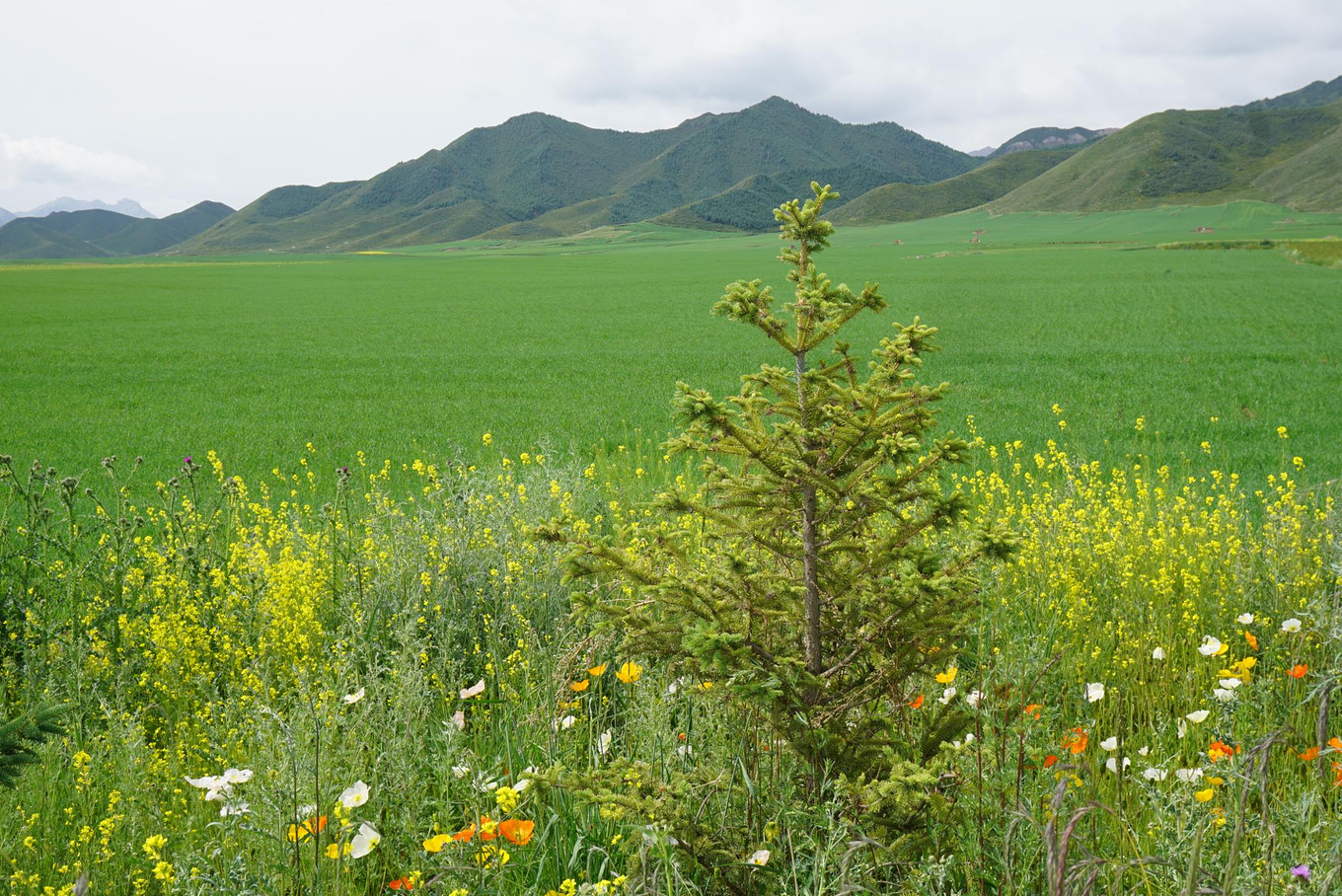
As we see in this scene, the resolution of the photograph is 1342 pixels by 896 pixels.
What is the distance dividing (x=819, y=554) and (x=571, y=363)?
70.4 feet

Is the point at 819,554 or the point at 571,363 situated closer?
the point at 819,554

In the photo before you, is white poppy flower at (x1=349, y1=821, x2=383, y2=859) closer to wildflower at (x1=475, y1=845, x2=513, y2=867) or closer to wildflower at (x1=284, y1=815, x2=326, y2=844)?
wildflower at (x1=284, y1=815, x2=326, y2=844)

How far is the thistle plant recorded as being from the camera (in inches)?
97.5

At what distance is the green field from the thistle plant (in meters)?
4.90

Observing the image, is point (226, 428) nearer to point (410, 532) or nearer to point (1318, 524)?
point (410, 532)

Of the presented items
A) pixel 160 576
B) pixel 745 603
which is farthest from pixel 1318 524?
pixel 160 576

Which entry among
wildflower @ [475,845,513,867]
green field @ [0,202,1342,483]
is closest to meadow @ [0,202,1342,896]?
wildflower @ [475,845,513,867]

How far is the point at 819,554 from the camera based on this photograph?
2.75 m

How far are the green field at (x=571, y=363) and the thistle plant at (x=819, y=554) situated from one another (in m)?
4.90

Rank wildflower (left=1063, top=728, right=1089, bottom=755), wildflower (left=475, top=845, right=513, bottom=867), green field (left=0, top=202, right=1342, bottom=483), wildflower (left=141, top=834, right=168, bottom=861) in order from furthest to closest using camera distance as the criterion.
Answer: green field (left=0, top=202, right=1342, bottom=483) < wildflower (left=1063, top=728, right=1089, bottom=755) < wildflower (left=475, top=845, right=513, bottom=867) < wildflower (left=141, top=834, right=168, bottom=861)

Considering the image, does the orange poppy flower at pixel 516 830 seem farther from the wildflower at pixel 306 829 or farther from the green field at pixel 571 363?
the green field at pixel 571 363

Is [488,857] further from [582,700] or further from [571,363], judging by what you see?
[571,363]

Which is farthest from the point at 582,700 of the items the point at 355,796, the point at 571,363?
the point at 571,363

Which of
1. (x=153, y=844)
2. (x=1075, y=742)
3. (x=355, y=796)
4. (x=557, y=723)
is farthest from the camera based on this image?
(x=557, y=723)
